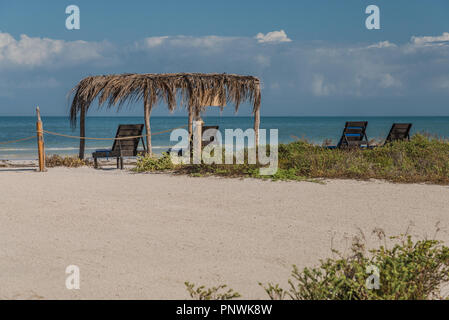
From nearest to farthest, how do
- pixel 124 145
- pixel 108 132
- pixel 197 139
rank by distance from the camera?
pixel 197 139 < pixel 124 145 < pixel 108 132

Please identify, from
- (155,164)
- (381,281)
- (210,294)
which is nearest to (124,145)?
(155,164)

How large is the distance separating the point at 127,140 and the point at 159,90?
169 centimetres

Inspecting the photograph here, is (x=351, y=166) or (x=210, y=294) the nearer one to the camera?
(x=210, y=294)

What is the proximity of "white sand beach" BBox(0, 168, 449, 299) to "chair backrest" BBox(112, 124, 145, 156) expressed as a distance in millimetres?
2598

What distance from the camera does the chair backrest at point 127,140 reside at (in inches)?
440

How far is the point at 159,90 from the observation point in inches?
481

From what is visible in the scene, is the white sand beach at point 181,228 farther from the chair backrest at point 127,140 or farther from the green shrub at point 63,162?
the green shrub at point 63,162

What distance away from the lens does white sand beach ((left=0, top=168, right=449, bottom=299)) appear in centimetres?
368

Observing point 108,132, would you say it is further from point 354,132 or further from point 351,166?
point 351,166

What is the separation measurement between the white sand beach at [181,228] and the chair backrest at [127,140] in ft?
8.52

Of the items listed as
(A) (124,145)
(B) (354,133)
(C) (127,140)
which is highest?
(B) (354,133)

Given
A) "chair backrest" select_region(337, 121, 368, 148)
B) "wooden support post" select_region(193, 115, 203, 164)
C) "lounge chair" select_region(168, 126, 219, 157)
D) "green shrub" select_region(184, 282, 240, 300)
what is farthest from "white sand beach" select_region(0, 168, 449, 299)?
"chair backrest" select_region(337, 121, 368, 148)

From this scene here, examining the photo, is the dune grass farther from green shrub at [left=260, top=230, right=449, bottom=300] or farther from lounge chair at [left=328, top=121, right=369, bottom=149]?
green shrub at [left=260, top=230, right=449, bottom=300]

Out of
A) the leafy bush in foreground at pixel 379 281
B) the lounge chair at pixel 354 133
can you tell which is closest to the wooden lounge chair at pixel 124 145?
the lounge chair at pixel 354 133
